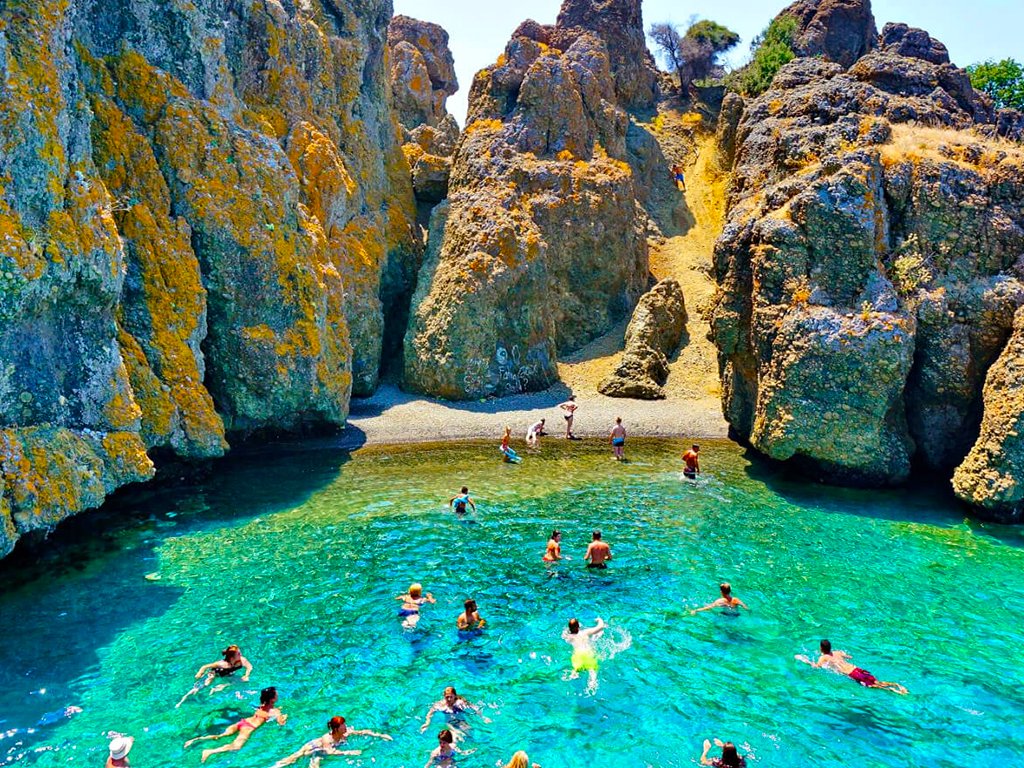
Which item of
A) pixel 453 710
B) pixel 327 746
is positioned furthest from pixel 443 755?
pixel 327 746

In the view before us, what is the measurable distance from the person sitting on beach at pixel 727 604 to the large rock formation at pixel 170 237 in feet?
50.0

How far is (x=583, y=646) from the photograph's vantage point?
14.9m

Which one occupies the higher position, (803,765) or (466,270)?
(466,270)

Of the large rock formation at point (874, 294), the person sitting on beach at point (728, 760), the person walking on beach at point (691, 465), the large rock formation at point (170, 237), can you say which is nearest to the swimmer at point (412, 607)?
the person sitting on beach at point (728, 760)

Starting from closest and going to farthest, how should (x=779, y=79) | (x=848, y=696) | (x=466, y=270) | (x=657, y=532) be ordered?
(x=848, y=696), (x=657, y=532), (x=779, y=79), (x=466, y=270)

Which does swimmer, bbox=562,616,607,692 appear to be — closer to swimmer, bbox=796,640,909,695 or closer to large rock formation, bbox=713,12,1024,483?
swimmer, bbox=796,640,909,695

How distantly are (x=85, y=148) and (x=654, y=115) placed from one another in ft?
190

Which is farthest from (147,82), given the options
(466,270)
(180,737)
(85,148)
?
(180,737)

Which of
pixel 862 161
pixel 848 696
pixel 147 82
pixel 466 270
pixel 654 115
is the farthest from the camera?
pixel 654 115

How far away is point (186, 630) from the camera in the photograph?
50.9ft

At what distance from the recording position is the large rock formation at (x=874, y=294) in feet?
80.9

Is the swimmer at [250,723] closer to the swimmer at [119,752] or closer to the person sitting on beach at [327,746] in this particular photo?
the person sitting on beach at [327,746]

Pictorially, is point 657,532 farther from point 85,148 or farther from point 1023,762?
point 85,148

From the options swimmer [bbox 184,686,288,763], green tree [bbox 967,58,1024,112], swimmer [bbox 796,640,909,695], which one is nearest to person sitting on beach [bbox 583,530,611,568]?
swimmer [bbox 796,640,909,695]
